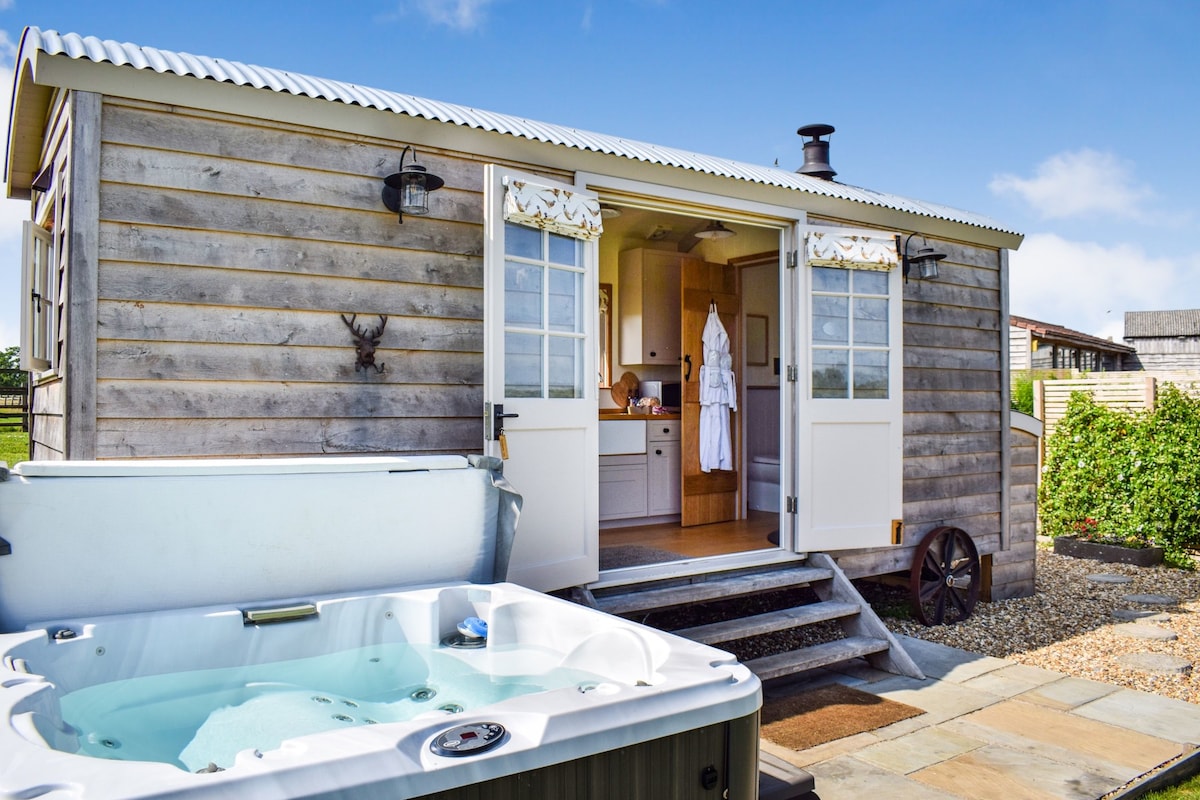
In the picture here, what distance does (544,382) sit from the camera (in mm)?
3787

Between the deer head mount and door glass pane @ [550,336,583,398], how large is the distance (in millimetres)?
778

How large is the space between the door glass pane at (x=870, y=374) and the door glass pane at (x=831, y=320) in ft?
0.48

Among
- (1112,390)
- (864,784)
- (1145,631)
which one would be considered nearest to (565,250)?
(864,784)

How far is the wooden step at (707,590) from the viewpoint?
152 inches

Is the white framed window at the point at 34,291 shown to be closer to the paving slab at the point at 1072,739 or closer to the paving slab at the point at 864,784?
the paving slab at the point at 864,784

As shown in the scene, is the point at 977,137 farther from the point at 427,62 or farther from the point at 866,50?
the point at 427,62

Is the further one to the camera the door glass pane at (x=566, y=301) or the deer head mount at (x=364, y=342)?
the door glass pane at (x=566, y=301)

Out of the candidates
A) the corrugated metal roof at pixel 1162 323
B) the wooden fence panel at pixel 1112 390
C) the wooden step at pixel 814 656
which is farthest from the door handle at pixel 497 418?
the corrugated metal roof at pixel 1162 323

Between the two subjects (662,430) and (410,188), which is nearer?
(410,188)

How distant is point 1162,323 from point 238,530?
2707 cm

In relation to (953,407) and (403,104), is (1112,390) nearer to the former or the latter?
(953,407)

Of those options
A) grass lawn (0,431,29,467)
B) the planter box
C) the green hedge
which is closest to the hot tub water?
the planter box

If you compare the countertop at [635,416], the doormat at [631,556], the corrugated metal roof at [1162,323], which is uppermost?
the corrugated metal roof at [1162,323]

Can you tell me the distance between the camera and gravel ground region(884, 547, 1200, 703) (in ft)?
14.3
